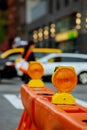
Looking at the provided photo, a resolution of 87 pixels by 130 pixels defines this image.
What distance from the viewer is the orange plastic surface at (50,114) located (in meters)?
5.28

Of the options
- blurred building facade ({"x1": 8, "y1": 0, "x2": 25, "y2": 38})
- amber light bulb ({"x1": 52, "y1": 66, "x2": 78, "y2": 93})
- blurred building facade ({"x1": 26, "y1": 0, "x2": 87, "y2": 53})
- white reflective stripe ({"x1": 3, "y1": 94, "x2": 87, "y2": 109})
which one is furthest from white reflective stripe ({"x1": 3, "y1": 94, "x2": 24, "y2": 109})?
blurred building facade ({"x1": 8, "y1": 0, "x2": 25, "y2": 38})

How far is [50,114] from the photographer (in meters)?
5.98

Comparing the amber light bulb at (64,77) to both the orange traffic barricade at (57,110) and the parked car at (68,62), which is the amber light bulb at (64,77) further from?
the parked car at (68,62)

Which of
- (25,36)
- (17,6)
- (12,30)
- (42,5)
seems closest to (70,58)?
(42,5)

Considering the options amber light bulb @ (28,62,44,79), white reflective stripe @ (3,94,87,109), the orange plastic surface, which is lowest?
white reflective stripe @ (3,94,87,109)

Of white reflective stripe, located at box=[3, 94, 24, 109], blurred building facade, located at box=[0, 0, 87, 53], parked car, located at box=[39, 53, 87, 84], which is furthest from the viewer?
blurred building facade, located at box=[0, 0, 87, 53]

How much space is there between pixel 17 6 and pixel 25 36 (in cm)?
→ 915

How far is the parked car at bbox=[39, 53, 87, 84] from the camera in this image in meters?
25.1

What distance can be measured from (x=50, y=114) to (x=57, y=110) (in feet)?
0.49

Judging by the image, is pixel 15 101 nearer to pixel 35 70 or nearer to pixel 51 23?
pixel 35 70

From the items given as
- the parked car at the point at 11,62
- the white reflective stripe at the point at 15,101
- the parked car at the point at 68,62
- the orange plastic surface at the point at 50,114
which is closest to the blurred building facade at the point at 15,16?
the parked car at the point at 11,62

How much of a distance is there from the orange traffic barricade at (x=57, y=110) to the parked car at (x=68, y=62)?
16536 millimetres

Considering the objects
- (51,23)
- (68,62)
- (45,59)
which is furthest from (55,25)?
(68,62)

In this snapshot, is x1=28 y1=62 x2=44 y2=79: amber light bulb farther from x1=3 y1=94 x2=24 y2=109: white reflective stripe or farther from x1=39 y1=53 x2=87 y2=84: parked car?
x1=39 y1=53 x2=87 y2=84: parked car
